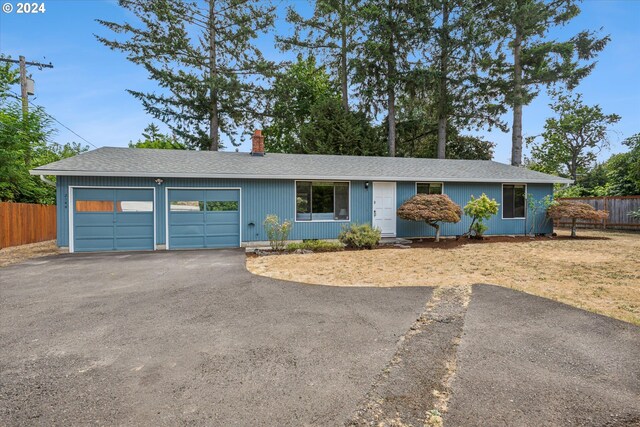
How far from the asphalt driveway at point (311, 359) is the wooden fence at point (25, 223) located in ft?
24.0

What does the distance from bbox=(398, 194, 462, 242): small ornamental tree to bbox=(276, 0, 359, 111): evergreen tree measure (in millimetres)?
11558

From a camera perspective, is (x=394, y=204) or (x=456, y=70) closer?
(x=394, y=204)

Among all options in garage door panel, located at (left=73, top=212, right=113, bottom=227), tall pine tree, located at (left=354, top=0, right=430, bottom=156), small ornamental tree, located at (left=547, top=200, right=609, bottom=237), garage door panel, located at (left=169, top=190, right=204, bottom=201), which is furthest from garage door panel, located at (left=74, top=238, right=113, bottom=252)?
small ornamental tree, located at (left=547, top=200, right=609, bottom=237)

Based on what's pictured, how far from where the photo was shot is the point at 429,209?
1104 centimetres

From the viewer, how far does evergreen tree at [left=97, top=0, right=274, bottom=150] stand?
17.0 meters

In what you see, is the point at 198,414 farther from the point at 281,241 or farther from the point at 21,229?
the point at 21,229

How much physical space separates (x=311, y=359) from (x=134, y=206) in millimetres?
9247

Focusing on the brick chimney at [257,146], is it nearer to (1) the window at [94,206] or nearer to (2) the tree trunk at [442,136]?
(1) the window at [94,206]

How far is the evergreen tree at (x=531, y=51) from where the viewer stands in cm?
1731

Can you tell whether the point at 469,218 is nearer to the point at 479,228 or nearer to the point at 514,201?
the point at 479,228

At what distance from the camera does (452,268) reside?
281 inches

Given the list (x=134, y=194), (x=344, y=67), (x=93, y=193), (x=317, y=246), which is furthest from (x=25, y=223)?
(x=344, y=67)

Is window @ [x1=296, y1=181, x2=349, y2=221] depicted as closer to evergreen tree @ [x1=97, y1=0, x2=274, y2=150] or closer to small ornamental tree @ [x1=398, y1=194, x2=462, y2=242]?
small ornamental tree @ [x1=398, y1=194, x2=462, y2=242]

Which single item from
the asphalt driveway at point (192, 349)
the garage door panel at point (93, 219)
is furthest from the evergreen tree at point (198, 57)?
the asphalt driveway at point (192, 349)
